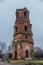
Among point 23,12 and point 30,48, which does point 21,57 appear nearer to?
point 30,48

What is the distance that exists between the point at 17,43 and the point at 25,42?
186 cm

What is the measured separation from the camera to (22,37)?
4275cm

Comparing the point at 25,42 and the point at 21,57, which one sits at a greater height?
the point at 25,42

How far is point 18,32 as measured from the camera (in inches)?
1703

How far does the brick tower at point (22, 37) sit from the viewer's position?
137 ft

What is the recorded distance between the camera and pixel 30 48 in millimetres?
→ 42500

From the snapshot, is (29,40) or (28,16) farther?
(28,16)

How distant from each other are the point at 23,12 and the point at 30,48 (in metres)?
8.89

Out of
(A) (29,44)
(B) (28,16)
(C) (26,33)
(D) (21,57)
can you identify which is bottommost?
(D) (21,57)

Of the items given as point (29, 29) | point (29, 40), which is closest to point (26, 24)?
point (29, 29)

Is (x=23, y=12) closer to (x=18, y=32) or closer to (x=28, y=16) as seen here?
(x=28, y=16)

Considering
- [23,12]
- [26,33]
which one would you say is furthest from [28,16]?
[26,33]

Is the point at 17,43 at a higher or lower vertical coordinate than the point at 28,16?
lower

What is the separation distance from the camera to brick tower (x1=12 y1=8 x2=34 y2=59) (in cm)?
4169
